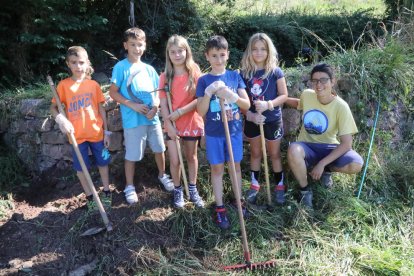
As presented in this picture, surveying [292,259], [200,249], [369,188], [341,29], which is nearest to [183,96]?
[200,249]

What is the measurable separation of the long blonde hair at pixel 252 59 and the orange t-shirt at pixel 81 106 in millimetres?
1494

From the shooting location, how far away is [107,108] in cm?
424

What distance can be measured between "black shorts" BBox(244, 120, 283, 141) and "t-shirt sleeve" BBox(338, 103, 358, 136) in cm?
58

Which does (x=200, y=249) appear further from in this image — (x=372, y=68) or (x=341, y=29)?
(x=341, y=29)

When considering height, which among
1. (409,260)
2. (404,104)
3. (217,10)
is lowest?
(409,260)

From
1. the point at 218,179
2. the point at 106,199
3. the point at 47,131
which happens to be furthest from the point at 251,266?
the point at 47,131

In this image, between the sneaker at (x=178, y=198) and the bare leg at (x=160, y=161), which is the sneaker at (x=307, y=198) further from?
the bare leg at (x=160, y=161)

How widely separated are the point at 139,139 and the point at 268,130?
1.30 meters

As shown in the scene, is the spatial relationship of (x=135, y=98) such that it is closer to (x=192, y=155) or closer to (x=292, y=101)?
(x=192, y=155)

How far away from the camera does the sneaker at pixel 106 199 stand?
3854 mm

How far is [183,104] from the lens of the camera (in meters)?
3.56

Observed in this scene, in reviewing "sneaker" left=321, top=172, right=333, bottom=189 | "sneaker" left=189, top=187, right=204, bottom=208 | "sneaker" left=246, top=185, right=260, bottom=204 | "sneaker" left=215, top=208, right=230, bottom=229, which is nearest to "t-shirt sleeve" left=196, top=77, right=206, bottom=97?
"sneaker" left=189, top=187, right=204, bottom=208

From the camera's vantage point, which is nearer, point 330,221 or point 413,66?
point 330,221

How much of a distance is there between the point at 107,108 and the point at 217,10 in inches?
178
